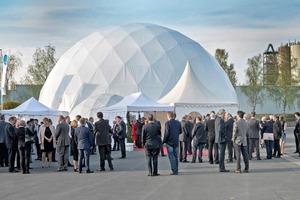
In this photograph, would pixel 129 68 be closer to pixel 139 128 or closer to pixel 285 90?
pixel 139 128

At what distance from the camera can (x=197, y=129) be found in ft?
68.8

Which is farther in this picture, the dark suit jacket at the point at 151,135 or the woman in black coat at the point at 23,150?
the woman in black coat at the point at 23,150

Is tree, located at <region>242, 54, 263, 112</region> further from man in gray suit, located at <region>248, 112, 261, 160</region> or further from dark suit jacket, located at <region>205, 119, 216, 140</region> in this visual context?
dark suit jacket, located at <region>205, 119, 216, 140</region>

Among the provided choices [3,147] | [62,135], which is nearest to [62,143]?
[62,135]

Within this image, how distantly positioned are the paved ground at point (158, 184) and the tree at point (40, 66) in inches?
2067

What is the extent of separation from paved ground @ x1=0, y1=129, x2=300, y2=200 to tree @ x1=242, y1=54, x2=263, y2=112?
5745 centimetres

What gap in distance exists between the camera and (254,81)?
79125 millimetres

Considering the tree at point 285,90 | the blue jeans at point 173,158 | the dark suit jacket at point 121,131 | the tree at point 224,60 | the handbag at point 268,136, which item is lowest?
the blue jeans at point 173,158

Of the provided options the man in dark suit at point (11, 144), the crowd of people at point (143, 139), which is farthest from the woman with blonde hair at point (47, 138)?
the man in dark suit at point (11, 144)

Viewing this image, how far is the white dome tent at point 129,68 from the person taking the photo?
47844 millimetres

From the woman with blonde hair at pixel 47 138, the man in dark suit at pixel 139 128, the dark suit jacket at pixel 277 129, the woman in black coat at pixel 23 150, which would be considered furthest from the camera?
the man in dark suit at pixel 139 128

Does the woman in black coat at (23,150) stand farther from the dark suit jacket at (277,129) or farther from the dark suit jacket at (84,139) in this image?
the dark suit jacket at (277,129)

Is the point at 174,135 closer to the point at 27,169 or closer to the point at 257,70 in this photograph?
the point at 27,169

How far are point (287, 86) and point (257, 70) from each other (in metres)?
7.72
